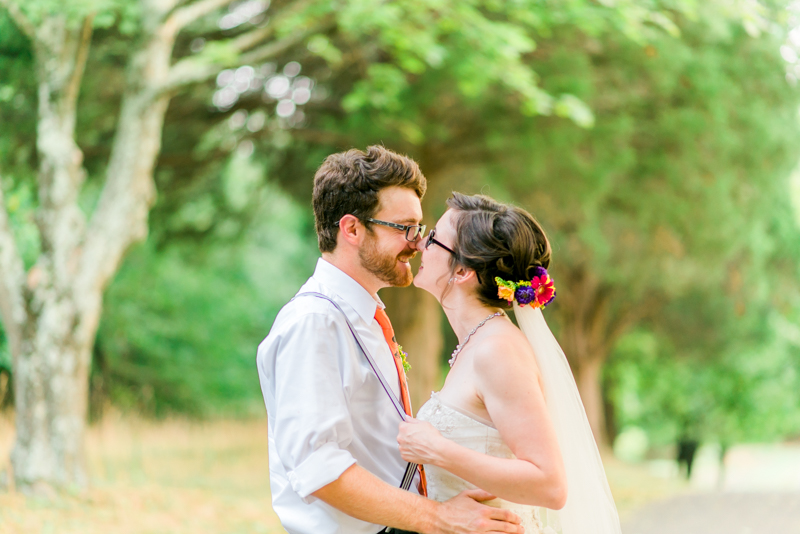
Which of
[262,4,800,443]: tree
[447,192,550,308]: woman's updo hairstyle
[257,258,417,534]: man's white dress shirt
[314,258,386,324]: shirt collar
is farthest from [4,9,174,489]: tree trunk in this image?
[447,192,550,308]: woman's updo hairstyle

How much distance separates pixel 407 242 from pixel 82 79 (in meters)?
7.51

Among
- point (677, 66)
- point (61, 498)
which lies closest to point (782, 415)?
point (677, 66)

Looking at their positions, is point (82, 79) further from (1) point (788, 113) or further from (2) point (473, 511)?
(1) point (788, 113)

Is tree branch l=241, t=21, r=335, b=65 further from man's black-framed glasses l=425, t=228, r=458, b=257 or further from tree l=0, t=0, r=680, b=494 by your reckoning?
man's black-framed glasses l=425, t=228, r=458, b=257

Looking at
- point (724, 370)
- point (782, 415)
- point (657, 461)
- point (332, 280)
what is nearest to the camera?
point (332, 280)

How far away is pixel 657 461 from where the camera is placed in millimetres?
29953

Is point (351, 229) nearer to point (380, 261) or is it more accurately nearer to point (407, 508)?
point (380, 261)

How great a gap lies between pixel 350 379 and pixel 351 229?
0.49m

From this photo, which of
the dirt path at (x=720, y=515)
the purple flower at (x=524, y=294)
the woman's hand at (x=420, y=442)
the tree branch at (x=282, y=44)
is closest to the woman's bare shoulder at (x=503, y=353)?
the purple flower at (x=524, y=294)

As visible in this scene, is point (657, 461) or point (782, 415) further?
point (657, 461)

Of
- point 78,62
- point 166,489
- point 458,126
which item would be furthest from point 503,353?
point 458,126

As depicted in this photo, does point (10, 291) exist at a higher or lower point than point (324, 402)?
lower

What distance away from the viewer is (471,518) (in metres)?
1.99

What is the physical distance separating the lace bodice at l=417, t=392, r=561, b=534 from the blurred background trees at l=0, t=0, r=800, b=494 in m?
4.72
